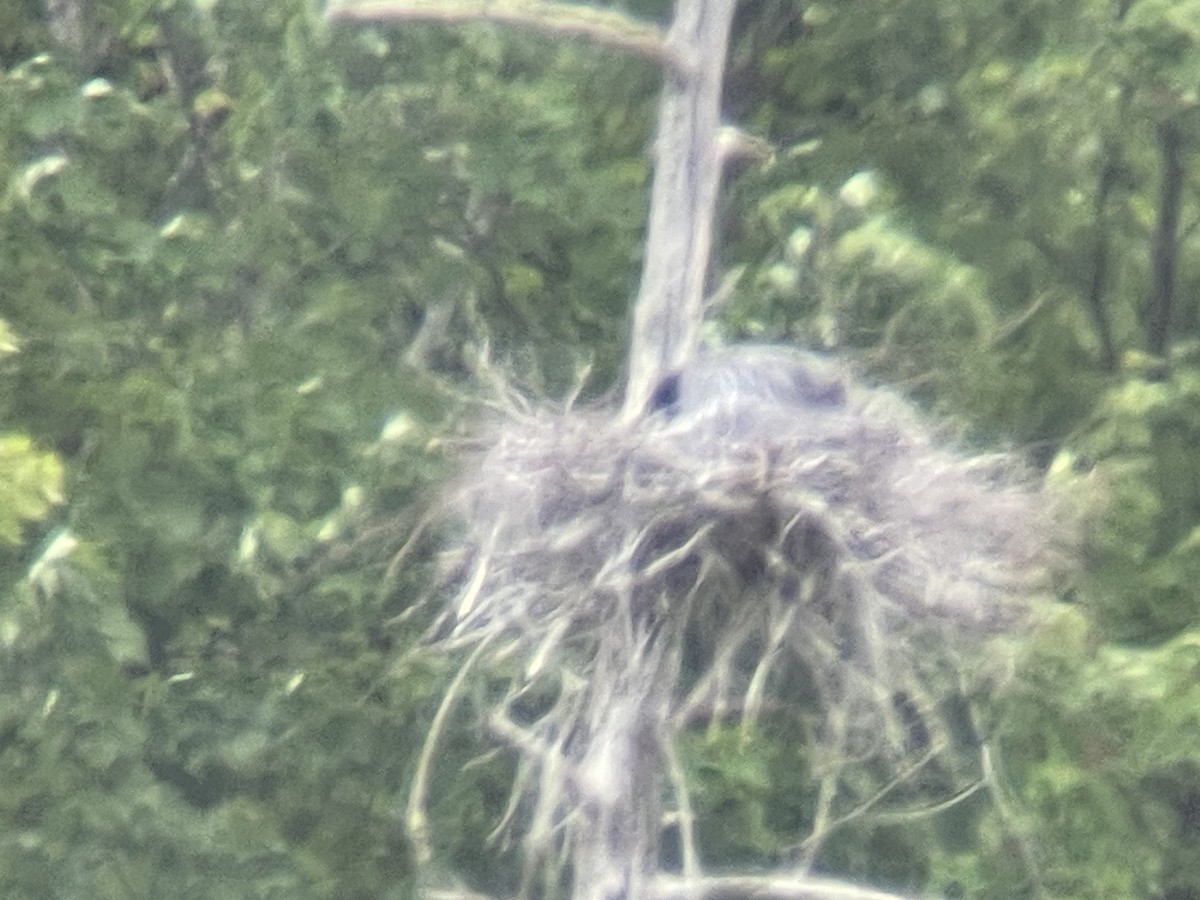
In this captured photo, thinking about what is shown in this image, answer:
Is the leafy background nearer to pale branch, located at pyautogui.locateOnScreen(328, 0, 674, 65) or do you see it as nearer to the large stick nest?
the large stick nest

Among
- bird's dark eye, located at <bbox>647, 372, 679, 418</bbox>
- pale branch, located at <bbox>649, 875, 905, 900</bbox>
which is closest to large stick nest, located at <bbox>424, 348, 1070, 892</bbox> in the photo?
bird's dark eye, located at <bbox>647, 372, 679, 418</bbox>

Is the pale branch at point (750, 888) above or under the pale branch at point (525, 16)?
under

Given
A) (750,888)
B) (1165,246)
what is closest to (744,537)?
(750,888)

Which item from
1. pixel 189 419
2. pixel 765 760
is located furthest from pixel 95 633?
pixel 765 760

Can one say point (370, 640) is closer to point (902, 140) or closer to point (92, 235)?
point (92, 235)

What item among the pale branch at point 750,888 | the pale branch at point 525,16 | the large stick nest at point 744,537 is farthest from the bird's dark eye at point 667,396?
the pale branch at point 750,888

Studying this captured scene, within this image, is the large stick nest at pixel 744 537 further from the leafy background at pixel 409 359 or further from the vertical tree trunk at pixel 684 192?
the leafy background at pixel 409 359
